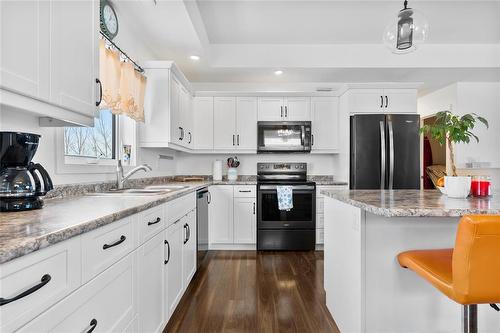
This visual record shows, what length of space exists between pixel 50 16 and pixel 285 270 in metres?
2.77

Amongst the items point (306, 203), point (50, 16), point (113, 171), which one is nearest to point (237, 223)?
point (306, 203)

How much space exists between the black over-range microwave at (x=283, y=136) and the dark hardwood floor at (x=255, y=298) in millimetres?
1499

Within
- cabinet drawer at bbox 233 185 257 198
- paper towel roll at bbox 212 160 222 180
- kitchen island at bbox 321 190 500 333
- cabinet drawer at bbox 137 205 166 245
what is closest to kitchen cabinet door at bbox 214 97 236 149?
paper towel roll at bbox 212 160 222 180

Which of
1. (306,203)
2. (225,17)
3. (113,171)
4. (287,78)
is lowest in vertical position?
(306,203)

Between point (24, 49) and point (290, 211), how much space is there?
124 inches

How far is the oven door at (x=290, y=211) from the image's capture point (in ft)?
12.2

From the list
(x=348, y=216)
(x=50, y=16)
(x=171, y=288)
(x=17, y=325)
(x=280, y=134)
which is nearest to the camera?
(x=17, y=325)

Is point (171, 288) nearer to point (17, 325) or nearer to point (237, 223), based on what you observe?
point (17, 325)

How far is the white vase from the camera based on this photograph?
5.15 ft

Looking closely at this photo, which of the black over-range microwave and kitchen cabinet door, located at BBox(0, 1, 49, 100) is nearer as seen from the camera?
kitchen cabinet door, located at BBox(0, 1, 49, 100)

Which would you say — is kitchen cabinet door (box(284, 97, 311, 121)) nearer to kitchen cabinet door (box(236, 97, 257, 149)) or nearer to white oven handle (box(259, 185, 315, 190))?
kitchen cabinet door (box(236, 97, 257, 149))

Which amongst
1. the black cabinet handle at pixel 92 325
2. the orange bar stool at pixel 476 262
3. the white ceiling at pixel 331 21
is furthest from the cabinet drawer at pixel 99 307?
the white ceiling at pixel 331 21

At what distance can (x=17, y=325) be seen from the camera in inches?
25.3

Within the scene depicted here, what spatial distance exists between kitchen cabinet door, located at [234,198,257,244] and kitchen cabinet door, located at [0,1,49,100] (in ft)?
9.25
